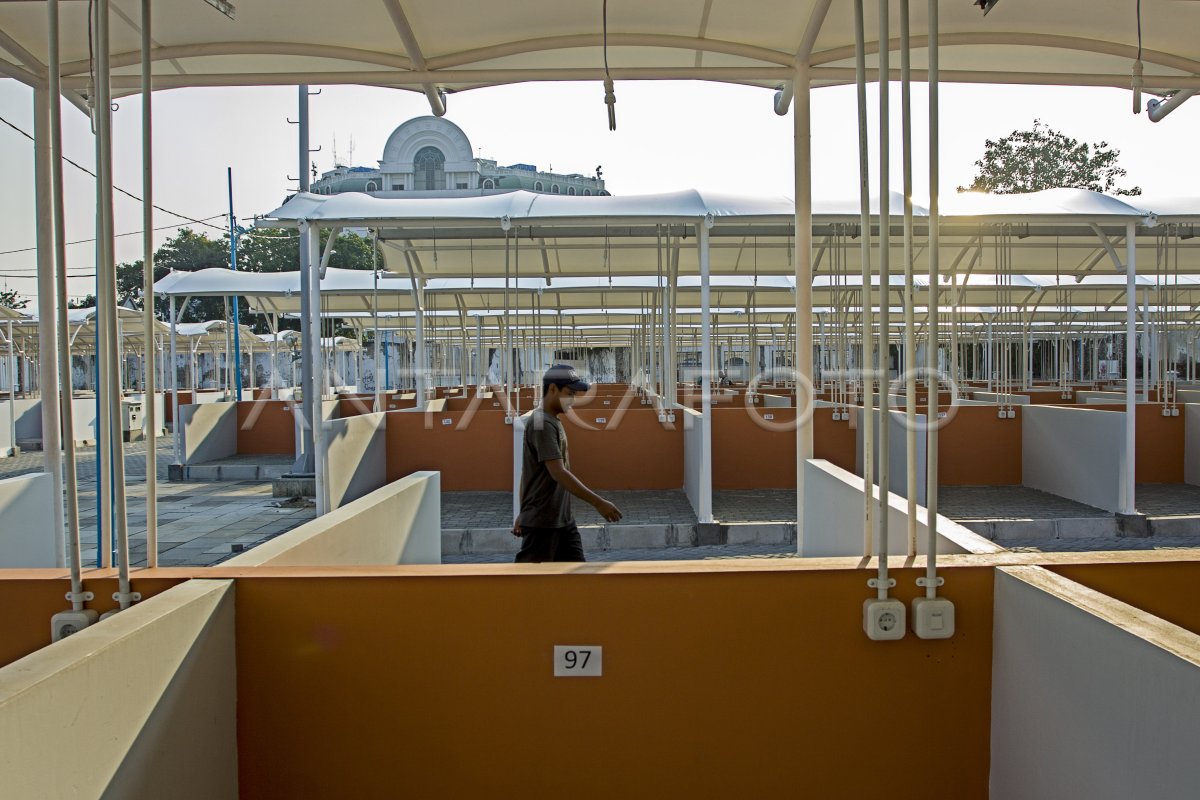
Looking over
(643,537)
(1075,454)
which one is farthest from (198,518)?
(1075,454)

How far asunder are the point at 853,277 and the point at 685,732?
15.5 m

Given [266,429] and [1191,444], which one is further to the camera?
[266,429]

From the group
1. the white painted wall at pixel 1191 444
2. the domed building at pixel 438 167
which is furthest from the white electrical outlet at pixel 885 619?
the domed building at pixel 438 167

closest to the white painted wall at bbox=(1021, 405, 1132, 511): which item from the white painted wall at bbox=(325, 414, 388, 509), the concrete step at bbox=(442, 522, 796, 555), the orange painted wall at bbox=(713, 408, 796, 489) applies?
the orange painted wall at bbox=(713, 408, 796, 489)

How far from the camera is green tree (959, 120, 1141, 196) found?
129 ft

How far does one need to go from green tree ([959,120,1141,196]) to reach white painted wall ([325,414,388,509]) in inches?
1455

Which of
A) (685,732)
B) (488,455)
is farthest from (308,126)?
(685,732)

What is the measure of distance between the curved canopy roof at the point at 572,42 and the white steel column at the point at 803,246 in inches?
7.0

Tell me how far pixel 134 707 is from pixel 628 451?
9.11 metres

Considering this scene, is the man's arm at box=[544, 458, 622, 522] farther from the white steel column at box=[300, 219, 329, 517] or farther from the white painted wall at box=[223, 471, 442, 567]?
the white steel column at box=[300, 219, 329, 517]

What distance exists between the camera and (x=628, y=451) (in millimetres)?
11141

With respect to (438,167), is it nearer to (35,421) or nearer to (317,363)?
(35,421)

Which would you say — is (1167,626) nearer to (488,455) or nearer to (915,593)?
(915,593)

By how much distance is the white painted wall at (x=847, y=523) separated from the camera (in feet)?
10.8
